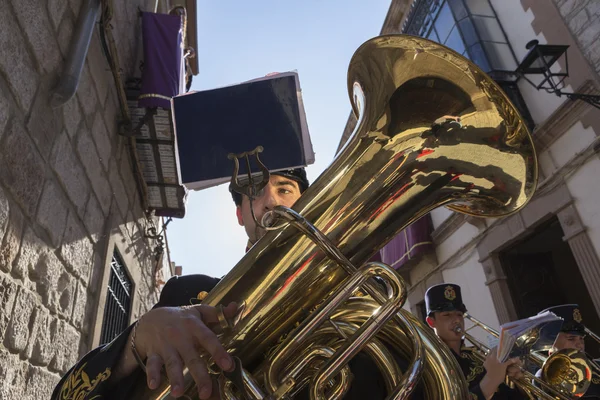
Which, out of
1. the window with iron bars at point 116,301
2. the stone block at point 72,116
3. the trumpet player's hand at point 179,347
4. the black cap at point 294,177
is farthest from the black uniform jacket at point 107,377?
the window with iron bars at point 116,301

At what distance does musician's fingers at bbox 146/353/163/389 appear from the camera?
2.53ft

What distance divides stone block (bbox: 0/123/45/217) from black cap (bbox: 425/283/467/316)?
3645 mm

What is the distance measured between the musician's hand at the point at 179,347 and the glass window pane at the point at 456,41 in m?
8.31

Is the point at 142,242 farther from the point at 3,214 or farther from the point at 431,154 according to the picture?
the point at 431,154

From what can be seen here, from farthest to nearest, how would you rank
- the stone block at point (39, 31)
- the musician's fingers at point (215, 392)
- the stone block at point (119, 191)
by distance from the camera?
the stone block at point (119, 191), the stone block at point (39, 31), the musician's fingers at point (215, 392)

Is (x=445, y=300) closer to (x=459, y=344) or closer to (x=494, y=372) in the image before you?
(x=459, y=344)

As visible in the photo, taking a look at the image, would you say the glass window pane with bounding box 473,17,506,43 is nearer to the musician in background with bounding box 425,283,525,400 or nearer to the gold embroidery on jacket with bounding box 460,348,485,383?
the musician in background with bounding box 425,283,525,400

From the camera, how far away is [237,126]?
9.66ft

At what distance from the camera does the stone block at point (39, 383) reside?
1.91 m

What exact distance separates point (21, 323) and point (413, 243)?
327 inches

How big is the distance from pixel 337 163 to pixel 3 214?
145 cm

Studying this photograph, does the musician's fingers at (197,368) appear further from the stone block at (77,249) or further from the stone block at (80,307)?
the stone block at (80,307)

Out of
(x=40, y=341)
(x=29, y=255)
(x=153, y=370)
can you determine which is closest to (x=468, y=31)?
(x=29, y=255)

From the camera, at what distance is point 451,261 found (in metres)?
8.30
